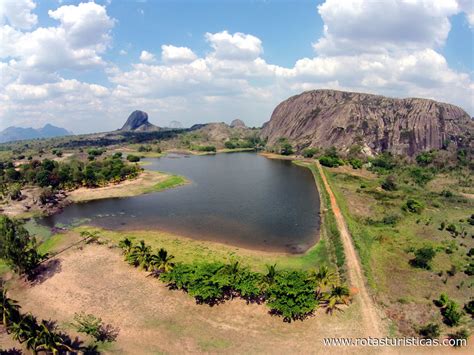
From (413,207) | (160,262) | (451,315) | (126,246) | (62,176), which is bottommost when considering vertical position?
(451,315)

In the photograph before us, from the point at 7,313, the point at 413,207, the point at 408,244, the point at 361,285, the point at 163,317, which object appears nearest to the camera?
the point at 7,313

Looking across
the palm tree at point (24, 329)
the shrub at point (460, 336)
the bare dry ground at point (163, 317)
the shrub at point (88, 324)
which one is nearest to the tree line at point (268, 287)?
the bare dry ground at point (163, 317)

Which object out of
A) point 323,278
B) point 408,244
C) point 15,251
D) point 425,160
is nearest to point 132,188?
point 15,251

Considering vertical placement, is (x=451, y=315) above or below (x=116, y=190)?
below

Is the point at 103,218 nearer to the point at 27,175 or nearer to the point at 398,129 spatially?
the point at 27,175

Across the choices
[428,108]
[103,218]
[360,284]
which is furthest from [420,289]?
[428,108]

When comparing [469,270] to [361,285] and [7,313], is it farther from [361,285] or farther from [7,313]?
[7,313]
